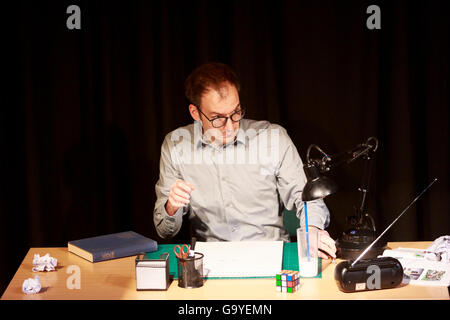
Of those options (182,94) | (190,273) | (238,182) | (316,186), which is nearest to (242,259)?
(190,273)

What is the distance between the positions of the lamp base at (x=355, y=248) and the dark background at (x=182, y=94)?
4.09ft

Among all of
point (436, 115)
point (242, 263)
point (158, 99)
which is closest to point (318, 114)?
point (436, 115)

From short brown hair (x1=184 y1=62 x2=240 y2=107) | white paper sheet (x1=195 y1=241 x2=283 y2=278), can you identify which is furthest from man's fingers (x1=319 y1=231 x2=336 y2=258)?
short brown hair (x1=184 y1=62 x2=240 y2=107)

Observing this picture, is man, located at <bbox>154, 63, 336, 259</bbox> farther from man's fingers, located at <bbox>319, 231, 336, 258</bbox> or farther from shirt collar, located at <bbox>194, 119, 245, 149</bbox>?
man's fingers, located at <bbox>319, 231, 336, 258</bbox>

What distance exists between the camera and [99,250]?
7.58 feet

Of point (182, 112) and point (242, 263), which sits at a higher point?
point (182, 112)

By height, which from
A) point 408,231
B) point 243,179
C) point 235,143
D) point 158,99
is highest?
point 158,99

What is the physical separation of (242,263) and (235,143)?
83cm

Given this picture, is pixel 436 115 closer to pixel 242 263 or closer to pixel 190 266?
pixel 242 263

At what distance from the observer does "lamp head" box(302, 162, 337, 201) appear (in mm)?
1960

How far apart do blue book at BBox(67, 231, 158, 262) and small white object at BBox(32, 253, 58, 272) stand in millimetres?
149

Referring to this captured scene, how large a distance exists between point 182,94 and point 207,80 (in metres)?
0.68

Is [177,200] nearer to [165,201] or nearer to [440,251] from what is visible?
[165,201]

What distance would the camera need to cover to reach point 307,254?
80.6 inches
